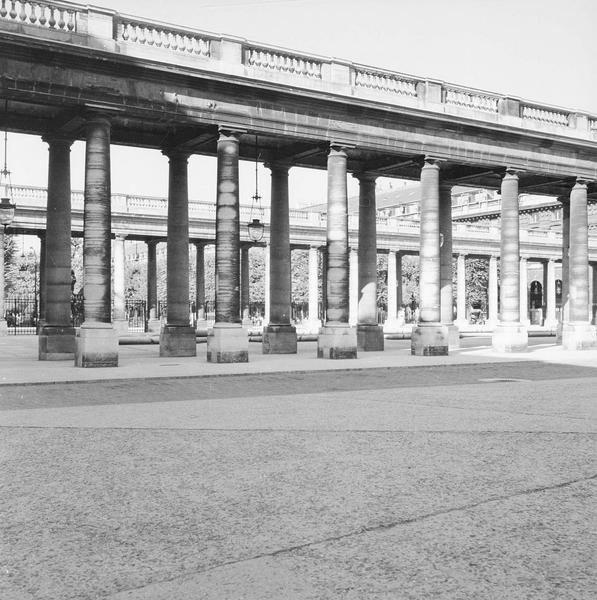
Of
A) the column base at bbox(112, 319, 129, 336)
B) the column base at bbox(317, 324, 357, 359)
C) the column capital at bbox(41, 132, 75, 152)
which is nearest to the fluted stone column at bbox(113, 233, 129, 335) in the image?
the column base at bbox(112, 319, 129, 336)

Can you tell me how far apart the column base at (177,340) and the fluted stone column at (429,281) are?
921 cm

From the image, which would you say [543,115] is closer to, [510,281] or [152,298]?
[510,281]

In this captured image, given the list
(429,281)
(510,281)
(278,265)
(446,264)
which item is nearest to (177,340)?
(278,265)

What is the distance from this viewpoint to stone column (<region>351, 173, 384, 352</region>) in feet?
116

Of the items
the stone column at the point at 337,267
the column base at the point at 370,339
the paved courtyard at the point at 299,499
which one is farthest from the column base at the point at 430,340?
the paved courtyard at the point at 299,499

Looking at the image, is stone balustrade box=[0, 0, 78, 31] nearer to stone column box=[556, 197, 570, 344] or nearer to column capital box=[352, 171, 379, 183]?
column capital box=[352, 171, 379, 183]

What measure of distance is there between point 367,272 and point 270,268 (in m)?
5.01

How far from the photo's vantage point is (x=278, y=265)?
109ft

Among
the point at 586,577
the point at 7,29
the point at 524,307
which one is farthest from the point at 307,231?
the point at 586,577

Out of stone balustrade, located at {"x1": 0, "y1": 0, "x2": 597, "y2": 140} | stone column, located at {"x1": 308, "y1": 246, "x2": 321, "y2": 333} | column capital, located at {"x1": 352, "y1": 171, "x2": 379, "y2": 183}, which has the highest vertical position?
stone balustrade, located at {"x1": 0, "y1": 0, "x2": 597, "y2": 140}

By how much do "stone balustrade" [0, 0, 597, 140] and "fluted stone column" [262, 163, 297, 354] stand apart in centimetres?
473

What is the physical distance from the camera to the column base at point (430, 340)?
105 feet

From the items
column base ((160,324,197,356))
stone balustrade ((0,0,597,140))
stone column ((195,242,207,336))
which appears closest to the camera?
stone balustrade ((0,0,597,140))

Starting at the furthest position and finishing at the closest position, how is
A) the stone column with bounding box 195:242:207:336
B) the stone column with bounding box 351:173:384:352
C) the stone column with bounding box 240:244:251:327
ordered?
the stone column with bounding box 195:242:207:336 < the stone column with bounding box 240:244:251:327 < the stone column with bounding box 351:173:384:352
